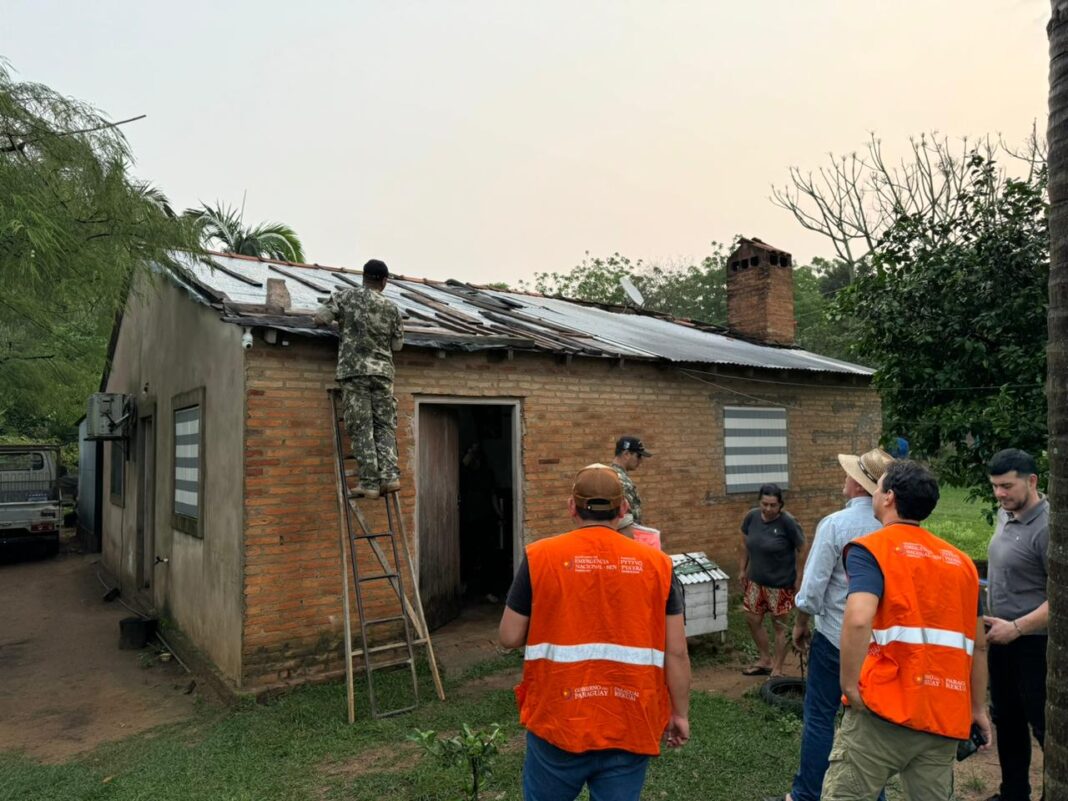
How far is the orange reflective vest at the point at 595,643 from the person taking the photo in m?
2.34

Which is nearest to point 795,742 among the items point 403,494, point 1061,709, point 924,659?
point 924,659

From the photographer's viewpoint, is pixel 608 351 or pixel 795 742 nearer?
pixel 795 742

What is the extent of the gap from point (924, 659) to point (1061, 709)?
47 cm

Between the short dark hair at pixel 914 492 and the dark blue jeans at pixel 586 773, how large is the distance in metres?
1.35

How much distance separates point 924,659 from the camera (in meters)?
2.54

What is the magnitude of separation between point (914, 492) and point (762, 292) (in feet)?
36.6

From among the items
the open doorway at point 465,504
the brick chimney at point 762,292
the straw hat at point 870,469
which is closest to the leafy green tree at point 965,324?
the straw hat at point 870,469

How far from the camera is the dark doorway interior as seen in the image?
282 inches

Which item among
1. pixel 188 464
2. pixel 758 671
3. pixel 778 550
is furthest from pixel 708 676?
pixel 188 464

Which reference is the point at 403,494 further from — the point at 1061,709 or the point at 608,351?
the point at 1061,709

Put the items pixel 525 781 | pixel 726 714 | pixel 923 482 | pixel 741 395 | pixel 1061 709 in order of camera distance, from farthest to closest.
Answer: pixel 741 395
pixel 726 714
pixel 923 482
pixel 525 781
pixel 1061 709

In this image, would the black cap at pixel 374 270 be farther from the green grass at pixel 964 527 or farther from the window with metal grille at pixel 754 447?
the green grass at pixel 964 527

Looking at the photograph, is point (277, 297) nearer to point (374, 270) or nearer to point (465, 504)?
point (374, 270)

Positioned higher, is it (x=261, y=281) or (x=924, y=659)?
(x=261, y=281)
